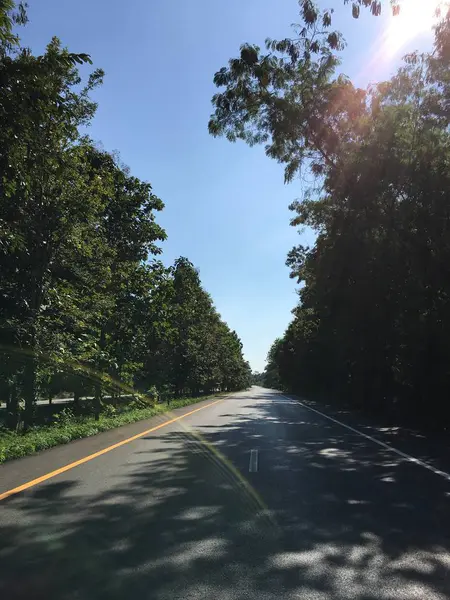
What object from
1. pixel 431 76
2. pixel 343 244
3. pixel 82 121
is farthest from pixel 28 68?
pixel 343 244

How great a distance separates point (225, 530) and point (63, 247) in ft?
34.9

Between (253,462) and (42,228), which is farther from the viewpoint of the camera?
(42,228)

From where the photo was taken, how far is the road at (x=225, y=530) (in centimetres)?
423

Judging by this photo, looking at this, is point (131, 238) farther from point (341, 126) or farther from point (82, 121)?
point (341, 126)

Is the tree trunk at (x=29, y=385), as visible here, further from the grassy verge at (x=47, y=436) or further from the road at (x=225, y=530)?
the road at (x=225, y=530)

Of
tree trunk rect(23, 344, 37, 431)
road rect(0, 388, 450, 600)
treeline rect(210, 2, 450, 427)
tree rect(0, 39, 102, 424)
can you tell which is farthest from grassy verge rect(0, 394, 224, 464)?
treeline rect(210, 2, 450, 427)

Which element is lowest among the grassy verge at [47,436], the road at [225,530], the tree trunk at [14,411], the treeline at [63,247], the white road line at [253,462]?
the road at [225,530]

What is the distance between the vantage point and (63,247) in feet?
47.0

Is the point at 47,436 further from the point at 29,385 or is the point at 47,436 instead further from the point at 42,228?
the point at 42,228

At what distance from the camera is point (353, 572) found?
4535mm

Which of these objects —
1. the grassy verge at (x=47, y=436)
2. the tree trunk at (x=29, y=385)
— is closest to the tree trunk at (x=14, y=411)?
the grassy verge at (x=47, y=436)

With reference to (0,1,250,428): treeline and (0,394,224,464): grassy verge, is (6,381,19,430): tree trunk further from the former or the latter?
(0,394,224,464): grassy verge

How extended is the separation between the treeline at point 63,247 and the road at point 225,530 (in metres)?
4.08

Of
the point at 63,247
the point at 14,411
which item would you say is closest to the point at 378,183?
the point at 63,247
